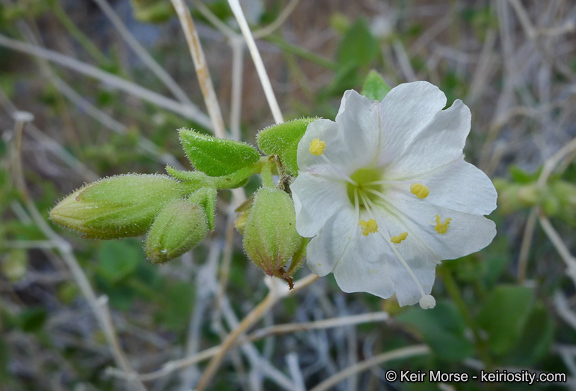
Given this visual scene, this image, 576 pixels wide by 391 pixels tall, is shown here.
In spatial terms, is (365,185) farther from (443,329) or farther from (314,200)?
(443,329)

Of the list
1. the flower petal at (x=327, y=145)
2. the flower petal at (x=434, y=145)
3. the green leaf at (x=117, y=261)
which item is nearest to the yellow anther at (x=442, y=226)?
the flower petal at (x=434, y=145)

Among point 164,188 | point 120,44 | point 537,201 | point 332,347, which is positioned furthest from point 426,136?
point 120,44

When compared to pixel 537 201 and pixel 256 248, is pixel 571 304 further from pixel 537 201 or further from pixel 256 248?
pixel 256 248

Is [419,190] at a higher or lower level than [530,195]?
higher

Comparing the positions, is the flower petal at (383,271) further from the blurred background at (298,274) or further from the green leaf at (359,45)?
the green leaf at (359,45)

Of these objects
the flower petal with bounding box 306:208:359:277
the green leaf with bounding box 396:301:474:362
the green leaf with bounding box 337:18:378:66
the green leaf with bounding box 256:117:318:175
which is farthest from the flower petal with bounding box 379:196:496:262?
the green leaf with bounding box 337:18:378:66

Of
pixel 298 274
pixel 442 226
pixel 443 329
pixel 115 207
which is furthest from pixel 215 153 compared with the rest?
pixel 298 274

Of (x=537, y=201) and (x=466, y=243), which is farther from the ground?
(x=466, y=243)
